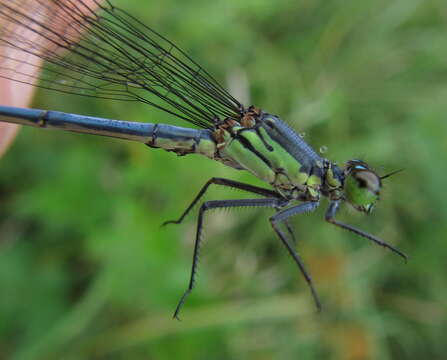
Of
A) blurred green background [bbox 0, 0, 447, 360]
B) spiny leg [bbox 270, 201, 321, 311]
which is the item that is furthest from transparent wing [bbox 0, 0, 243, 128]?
blurred green background [bbox 0, 0, 447, 360]

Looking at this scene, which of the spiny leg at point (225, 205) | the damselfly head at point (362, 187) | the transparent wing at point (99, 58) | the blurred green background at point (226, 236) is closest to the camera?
the damselfly head at point (362, 187)

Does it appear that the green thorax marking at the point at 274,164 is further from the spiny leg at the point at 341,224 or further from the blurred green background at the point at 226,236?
the blurred green background at the point at 226,236

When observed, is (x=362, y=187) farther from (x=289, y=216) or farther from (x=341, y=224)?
(x=289, y=216)

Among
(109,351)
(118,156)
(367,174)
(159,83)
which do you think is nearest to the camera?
(367,174)

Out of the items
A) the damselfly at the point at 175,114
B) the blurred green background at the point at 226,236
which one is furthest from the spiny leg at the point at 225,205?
the blurred green background at the point at 226,236

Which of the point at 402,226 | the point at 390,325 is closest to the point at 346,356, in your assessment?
the point at 390,325

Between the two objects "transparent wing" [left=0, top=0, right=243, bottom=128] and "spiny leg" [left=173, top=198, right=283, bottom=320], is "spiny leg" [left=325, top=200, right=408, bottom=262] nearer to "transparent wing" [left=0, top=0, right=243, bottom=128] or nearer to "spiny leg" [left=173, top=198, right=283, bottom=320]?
"spiny leg" [left=173, top=198, right=283, bottom=320]

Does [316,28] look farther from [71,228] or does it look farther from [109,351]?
[109,351]
